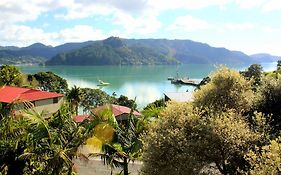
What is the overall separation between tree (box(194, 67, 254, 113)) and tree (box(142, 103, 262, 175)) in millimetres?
1393

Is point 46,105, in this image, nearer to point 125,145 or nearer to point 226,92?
point 125,145

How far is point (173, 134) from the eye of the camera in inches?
383

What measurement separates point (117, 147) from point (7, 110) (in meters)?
3.71

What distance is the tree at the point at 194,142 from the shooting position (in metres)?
9.41

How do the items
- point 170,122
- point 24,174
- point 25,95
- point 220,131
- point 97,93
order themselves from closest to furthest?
point 220,131, point 170,122, point 24,174, point 25,95, point 97,93

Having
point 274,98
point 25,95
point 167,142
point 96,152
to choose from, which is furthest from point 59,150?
point 25,95

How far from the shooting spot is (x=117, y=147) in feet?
39.3

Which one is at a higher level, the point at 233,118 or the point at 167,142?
the point at 233,118

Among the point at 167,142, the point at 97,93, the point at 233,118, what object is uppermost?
the point at 233,118

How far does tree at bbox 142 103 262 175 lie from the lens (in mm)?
9414

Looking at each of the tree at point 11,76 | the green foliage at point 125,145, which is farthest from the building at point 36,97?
the green foliage at point 125,145

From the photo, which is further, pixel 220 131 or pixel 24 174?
pixel 24 174

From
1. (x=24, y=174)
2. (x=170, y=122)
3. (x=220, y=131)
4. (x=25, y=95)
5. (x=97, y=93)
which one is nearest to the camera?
(x=220, y=131)

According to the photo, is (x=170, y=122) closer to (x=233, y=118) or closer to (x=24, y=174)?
(x=233, y=118)
